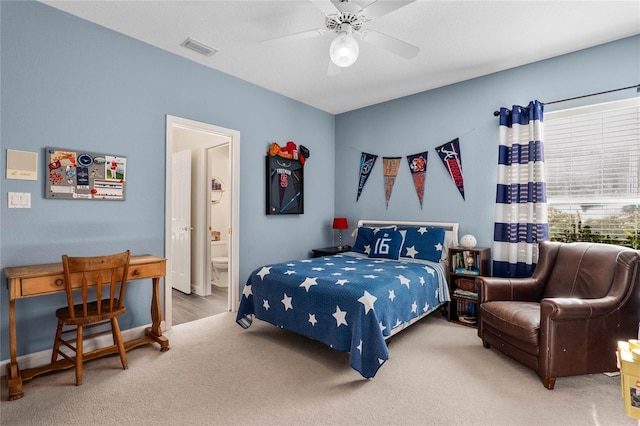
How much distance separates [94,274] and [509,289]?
3.36 metres

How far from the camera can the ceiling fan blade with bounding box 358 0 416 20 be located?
6.55 feet

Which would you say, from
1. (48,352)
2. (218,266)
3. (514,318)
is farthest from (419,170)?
(48,352)

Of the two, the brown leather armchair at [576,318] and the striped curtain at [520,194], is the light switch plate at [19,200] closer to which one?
the brown leather armchair at [576,318]

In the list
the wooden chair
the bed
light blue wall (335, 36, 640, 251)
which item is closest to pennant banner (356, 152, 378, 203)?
light blue wall (335, 36, 640, 251)

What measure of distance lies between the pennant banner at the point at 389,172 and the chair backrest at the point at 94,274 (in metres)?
3.32

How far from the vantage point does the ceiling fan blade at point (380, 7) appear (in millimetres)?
1996

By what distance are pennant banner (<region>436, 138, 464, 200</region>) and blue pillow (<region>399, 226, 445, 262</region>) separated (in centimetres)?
63

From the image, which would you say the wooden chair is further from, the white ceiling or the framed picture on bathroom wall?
the framed picture on bathroom wall

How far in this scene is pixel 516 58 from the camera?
3.34m

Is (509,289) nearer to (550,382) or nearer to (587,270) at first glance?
(587,270)

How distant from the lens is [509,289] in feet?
9.24

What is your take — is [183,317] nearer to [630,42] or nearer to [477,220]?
[477,220]

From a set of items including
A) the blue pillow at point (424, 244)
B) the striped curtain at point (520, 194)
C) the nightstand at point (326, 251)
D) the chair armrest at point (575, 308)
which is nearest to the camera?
the chair armrest at point (575, 308)

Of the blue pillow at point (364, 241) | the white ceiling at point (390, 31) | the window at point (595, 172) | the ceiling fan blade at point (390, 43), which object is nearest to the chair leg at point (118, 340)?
the white ceiling at point (390, 31)
